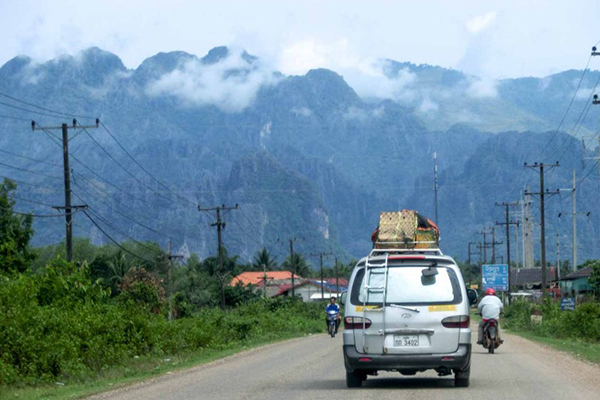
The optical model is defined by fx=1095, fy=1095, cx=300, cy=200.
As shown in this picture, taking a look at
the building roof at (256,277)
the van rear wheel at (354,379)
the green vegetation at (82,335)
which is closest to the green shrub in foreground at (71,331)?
the green vegetation at (82,335)

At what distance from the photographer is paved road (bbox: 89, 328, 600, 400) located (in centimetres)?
1636

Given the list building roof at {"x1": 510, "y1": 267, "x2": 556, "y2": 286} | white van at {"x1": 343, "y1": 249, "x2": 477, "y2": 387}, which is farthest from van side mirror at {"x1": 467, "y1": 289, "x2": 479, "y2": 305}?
building roof at {"x1": 510, "y1": 267, "x2": 556, "y2": 286}

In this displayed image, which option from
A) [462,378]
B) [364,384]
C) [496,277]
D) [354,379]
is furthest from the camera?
[496,277]

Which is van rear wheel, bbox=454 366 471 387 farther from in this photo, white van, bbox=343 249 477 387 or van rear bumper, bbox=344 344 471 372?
van rear bumper, bbox=344 344 471 372

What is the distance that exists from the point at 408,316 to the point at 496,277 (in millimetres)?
64711

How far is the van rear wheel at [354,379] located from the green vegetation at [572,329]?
10099 mm

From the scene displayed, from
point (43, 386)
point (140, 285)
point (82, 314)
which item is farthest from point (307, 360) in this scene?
point (140, 285)

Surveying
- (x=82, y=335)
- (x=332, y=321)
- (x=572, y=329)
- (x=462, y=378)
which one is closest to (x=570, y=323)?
(x=572, y=329)

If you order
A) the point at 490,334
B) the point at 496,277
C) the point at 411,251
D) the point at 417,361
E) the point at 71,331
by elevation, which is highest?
the point at 411,251

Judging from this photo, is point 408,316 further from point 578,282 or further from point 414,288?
point 578,282

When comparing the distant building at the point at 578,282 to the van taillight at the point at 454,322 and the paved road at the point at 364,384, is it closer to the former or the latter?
the paved road at the point at 364,384

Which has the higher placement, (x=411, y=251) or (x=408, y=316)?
(x=411, y=251)

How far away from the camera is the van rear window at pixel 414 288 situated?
56.2 ft

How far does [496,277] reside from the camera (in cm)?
8038
